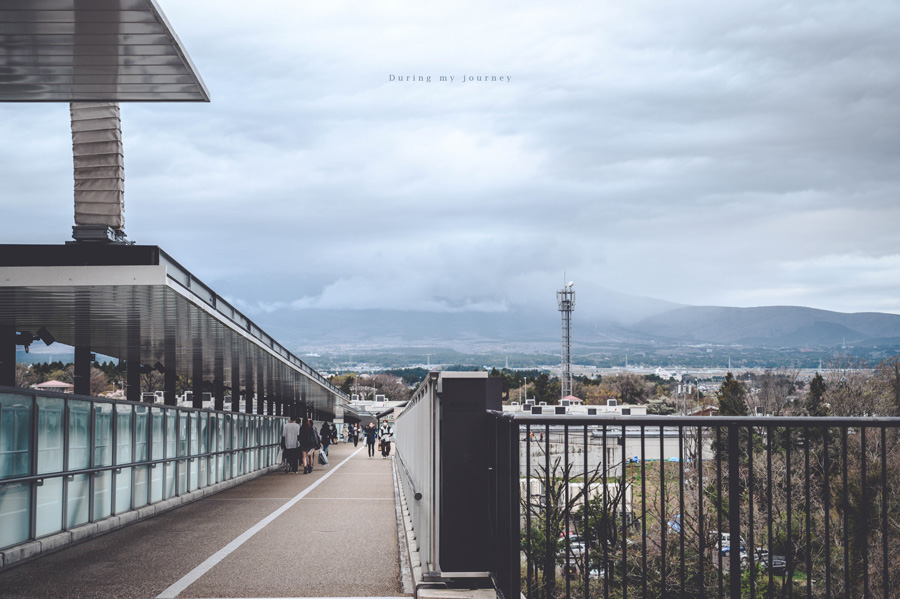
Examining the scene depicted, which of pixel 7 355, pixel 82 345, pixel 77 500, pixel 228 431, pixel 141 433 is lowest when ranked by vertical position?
pixel 228 431

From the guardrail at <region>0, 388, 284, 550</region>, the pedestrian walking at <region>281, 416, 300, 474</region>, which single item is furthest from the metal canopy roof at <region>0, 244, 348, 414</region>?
the pedestrian walking at <region>281, 416, 300, 474</region>

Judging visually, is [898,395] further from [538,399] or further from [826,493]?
[538,399]

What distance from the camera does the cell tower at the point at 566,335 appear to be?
122 m

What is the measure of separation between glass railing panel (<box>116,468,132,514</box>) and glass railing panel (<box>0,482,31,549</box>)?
10.2ft

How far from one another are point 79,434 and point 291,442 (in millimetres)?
16349

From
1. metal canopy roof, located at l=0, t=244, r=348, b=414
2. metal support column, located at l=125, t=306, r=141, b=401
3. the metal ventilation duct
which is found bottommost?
metal support column, located at l=125, t=306, r=141, b=401

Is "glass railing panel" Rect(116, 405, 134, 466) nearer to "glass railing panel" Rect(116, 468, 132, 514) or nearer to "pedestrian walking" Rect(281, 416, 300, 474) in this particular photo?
"glass railing panel" Rect(116, 468, 132, 514)

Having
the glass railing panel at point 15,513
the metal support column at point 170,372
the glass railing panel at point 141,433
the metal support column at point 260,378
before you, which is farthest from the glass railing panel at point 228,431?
the glass railing panel at point 15,513

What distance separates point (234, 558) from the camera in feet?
32.6

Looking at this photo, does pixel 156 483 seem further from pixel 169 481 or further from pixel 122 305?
pixel 122 305

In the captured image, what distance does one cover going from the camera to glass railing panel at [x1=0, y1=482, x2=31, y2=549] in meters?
9.53

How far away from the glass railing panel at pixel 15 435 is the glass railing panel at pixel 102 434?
2119mm

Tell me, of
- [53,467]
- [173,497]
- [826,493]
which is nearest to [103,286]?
[53,467]

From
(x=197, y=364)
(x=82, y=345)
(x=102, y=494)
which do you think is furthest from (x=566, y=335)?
(x=102, y=494)
